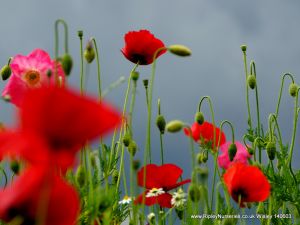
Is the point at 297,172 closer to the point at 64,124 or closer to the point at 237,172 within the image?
the point at 237,172

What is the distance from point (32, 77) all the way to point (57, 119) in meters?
1.40

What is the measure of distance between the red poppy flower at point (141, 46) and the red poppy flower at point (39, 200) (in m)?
1.63

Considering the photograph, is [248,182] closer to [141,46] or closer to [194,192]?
[194,192]

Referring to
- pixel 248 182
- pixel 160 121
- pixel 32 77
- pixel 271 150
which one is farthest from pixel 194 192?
pixel 271 150

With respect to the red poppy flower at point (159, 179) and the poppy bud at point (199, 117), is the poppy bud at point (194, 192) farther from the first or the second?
the poppy bud at point (199, 117)

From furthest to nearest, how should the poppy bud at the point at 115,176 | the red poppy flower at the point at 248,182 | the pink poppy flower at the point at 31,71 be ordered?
the poppy bud at the point at 115,176 → the pink poppy flower at the point at 31,71 → the red poppy flower at the point at 248,182

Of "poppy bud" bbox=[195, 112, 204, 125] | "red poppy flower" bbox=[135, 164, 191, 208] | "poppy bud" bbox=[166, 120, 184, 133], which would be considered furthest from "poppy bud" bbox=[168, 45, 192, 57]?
"poppy bud" bbox=[195, 112, 204, 125]

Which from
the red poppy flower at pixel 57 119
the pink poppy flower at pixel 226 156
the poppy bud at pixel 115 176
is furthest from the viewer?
the pink poppy flower at pixel 226 156

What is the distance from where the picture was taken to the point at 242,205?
6.20 ft

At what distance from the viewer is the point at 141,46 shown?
7.96ft

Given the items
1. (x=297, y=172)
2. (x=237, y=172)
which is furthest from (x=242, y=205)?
(x=297, y=172)

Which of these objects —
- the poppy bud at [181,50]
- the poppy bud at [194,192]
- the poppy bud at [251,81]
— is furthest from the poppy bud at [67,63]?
the poppy bud at [251,81]

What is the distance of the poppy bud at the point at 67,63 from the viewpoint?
1.31 m

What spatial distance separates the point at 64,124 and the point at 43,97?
5cm
